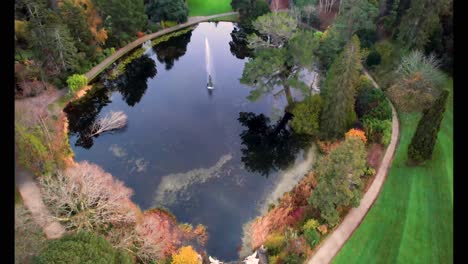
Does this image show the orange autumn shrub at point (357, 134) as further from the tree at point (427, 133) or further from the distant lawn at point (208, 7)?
the distant lawn at point (208, 7)

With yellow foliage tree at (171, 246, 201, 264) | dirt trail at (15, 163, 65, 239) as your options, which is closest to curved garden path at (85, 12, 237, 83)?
dirt trail at (15, 163, 65, 239)

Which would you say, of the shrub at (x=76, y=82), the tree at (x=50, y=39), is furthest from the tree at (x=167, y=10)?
the shrub at (x=76, y=82)

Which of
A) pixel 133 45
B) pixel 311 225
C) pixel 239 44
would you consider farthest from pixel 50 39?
pixel 311 225

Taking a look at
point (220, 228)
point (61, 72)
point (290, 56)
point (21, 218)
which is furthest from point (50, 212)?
point (290, 56)

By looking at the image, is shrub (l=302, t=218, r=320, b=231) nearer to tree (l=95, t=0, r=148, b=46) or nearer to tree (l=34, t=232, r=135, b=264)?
tree (l=34, t=232, r=135, b=264)
